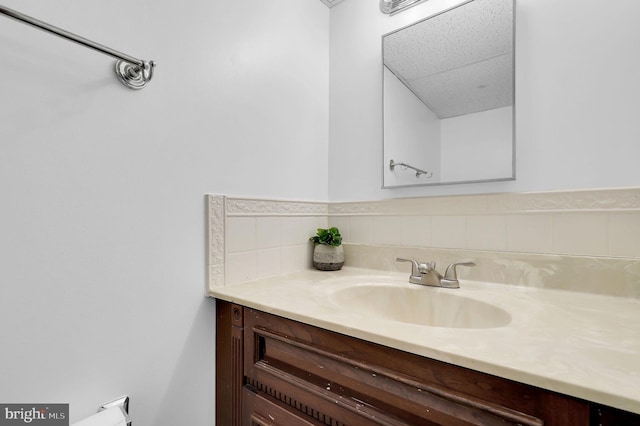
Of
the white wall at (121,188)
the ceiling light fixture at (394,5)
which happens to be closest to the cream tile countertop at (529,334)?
the white wall at (121,188)

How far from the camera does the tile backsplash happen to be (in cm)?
89

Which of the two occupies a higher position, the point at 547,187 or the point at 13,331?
the point at 547,187

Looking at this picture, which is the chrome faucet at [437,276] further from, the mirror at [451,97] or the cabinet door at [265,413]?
the cabinet door at [265,413]

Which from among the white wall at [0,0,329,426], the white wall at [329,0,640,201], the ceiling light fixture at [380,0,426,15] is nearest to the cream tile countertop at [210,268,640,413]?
the white wall at [0,0,329,426]

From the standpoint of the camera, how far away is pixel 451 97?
3.92 feet

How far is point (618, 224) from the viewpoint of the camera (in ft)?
2.86

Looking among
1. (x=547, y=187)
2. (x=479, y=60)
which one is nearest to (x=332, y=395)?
(x=547, y=187)

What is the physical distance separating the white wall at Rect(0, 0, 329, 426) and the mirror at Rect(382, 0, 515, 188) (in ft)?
1.96

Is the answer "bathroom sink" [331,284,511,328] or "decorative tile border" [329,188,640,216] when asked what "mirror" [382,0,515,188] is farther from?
"bathroom sink" [331,284,511,328]

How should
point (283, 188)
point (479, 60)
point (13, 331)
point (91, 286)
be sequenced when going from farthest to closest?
point (283, 188)
point (479, 60)
point (91, 286)
point (13, 331)

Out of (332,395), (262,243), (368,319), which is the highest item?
(262,243)

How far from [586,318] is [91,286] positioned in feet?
4.04

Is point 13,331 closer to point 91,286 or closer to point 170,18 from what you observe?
point 91,286

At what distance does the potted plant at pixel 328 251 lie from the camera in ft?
4.33
